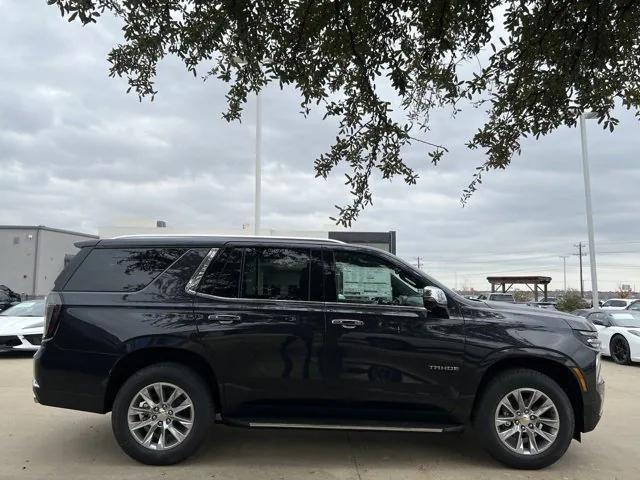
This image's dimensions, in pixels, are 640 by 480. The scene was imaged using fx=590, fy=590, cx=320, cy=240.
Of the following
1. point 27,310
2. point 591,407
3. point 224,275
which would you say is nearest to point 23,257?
point 27,310

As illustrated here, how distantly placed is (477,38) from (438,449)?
3881 millimetres

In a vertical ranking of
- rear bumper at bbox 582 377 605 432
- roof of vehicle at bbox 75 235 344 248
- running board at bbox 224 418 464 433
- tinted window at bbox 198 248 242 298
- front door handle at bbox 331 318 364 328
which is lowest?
running board at bbox 224 418 464 433

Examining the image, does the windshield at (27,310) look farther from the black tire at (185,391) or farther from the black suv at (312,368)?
the black tire at (185,391)

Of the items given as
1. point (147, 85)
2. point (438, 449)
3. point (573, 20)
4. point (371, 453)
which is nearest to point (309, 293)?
point (371, 453)

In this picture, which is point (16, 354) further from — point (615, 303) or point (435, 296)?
point (615, 303)

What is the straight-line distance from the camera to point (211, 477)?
4.93m

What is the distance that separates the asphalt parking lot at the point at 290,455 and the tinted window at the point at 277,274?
1519 millimetres

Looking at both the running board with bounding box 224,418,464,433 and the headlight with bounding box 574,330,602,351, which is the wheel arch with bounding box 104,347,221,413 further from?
the headlight with bounding box 574,330,602,351

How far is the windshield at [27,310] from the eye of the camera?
42.9 feet

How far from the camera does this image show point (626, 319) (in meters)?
14.0

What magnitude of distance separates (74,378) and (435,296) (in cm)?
329

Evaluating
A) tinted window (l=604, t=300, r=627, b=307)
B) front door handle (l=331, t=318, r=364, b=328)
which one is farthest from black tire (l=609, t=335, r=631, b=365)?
tinted window (l=604, t=300, r=627, b=307)

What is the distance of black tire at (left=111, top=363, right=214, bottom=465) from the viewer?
520 centimetres

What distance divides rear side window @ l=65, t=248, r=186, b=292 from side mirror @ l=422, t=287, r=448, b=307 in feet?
7.64
